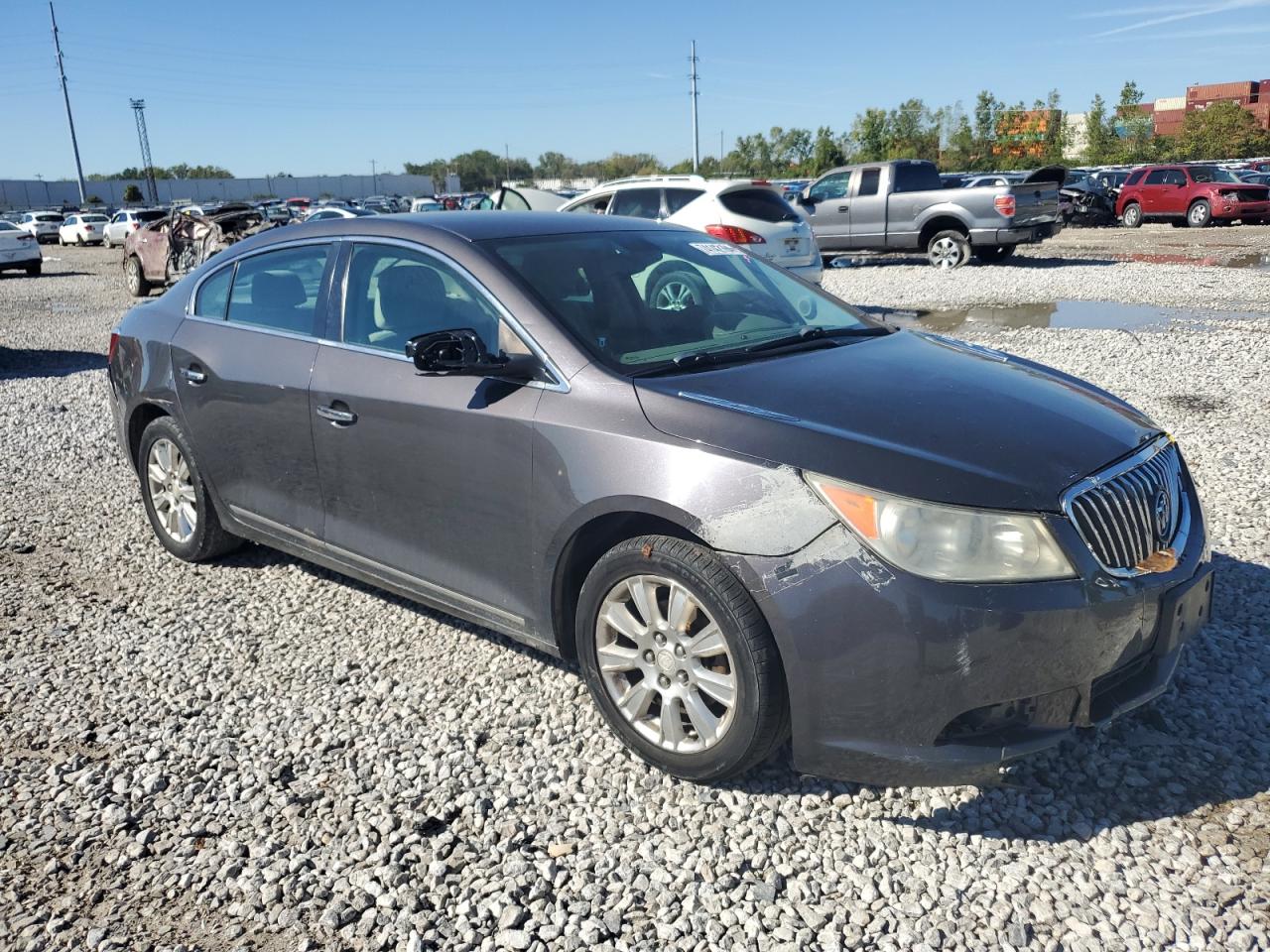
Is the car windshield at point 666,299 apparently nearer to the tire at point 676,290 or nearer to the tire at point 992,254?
the tire at point 676,290

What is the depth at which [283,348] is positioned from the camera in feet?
13.9

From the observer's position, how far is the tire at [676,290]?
149 inches

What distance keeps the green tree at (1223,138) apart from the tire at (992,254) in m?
49.6

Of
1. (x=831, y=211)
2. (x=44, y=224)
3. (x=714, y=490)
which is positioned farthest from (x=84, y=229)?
(x=714, y=490)

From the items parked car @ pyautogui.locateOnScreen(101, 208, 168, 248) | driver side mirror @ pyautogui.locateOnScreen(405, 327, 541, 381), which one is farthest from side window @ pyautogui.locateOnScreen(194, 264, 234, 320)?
parked car @ pyautogui.locateOnScreen(101, 208, 168, 248)

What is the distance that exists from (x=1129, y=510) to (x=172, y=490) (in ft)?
14.4

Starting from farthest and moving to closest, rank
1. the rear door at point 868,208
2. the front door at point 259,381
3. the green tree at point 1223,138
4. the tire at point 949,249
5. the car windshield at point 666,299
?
the green tree at point 1223,138 < the rear door at point 868,208 < the tire at point 949,249 < the front door at point 259,381 < the car windshield at point 666,299

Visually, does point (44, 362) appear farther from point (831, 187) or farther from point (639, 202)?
point (831, 187)

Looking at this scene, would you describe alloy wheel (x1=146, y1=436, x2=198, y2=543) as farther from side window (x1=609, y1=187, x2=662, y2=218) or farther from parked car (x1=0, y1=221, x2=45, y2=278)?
parked car (x1=0, y1=221, x2=45, y2=278)

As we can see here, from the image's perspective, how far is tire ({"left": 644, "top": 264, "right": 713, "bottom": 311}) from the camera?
378cm

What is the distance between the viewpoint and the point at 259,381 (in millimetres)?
4285

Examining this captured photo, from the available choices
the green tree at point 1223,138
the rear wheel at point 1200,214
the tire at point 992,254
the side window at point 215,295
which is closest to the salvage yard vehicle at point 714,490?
the side window at point 215,295

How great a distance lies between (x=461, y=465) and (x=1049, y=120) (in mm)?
78284

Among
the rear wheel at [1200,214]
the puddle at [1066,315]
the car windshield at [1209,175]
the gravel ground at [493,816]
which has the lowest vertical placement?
the gravel ground at [493,816]
